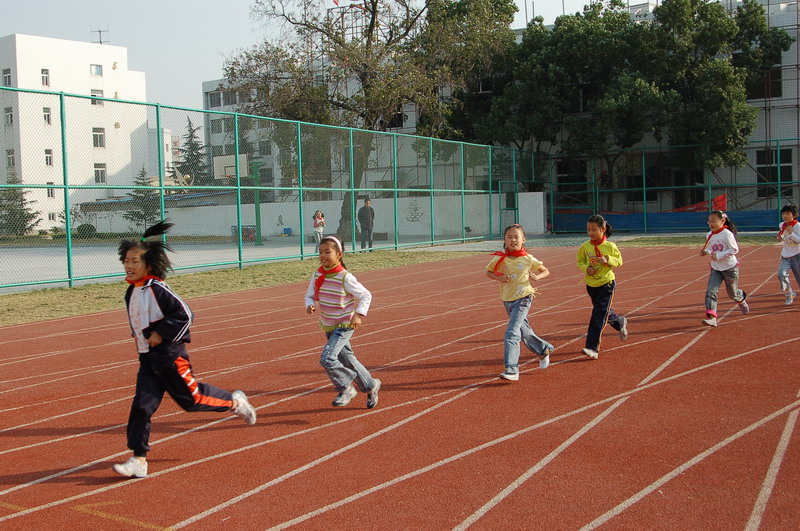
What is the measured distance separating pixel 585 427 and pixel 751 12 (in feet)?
114

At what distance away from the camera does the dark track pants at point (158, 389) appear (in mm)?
4918

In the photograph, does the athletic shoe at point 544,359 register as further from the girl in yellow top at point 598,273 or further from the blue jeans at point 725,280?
the blue jeans at point 725,280

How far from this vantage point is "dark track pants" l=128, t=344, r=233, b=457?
4.92m

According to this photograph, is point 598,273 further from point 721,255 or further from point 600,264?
point 721,255

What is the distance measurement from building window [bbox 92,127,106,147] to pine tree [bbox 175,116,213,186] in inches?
79.3

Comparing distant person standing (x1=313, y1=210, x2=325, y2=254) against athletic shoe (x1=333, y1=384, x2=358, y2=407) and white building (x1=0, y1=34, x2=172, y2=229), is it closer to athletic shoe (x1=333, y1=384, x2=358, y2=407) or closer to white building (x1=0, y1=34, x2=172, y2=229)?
white building (x1=0, y1=34, x2=172, y2=229)

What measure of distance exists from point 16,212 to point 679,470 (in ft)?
47.6

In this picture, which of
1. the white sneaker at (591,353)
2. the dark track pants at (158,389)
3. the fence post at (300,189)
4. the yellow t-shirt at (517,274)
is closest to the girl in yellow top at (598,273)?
the white sneaker at (591,353)

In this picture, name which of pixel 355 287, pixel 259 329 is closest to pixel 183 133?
pixel 259 329

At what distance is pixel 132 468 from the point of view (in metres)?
4.85

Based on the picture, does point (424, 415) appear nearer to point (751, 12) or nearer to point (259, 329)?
point (259, 329)

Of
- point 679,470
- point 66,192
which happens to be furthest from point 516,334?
point 66,192

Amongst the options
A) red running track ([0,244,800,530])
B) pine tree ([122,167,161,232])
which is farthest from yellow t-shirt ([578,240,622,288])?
pine tree ([122,167,161,232])

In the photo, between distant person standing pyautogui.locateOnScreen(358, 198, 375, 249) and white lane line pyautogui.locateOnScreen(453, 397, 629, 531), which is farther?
distant person standing pyautogui.locateOnScreen(358, 198, 375, 249)
